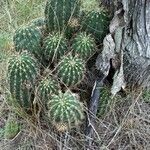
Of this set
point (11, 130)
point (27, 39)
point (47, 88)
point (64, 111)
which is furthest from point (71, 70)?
point (11, 130)

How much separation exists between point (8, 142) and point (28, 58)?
2.16 ft

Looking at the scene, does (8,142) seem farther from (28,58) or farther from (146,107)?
(146,107)

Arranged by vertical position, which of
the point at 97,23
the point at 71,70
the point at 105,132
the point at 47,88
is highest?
the point at 97,23

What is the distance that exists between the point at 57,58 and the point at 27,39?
252mm

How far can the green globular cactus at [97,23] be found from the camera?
330 centimetres

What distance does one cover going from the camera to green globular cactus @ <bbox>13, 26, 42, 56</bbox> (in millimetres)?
3232

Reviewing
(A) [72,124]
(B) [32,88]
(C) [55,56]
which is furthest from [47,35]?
(A) [72,124]

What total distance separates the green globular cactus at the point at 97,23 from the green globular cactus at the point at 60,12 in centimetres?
12

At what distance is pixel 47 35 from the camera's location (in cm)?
344

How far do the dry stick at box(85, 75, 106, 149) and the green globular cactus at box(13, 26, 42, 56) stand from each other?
52cm

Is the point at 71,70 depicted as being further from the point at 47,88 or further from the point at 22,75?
the point at 22,75

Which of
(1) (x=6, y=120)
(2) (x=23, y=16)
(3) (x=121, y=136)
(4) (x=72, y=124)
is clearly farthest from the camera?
(2) (x=23, y=16)

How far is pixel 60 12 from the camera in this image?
330 centimetres

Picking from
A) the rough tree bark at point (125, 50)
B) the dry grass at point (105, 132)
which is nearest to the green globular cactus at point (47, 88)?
the dry grass at point (105, 132)
